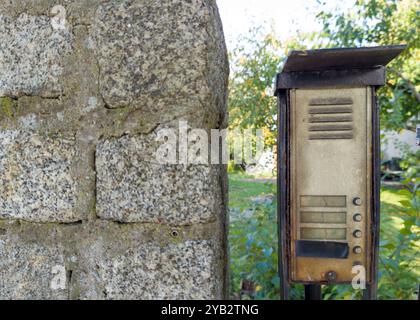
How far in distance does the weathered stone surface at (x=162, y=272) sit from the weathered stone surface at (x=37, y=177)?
186 mm

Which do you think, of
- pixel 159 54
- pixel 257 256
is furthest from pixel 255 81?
pixel 159 54

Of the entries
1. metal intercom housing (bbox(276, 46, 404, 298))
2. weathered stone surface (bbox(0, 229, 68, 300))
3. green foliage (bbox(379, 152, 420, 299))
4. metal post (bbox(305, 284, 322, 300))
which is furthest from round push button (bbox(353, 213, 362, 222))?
weathered stone surface (bbox(0, 229, 68, 300))

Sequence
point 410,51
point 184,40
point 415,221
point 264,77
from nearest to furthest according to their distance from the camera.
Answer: point 184,40 → point 415,221 → point 264,77 → point 410,51

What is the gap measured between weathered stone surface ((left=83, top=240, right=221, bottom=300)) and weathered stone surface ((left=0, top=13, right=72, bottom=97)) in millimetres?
509

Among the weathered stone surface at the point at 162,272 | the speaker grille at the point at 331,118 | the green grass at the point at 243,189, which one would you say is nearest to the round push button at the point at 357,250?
the speaker grille at the point at 331,118

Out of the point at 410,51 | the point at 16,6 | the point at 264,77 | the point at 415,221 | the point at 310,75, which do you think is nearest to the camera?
the point at 16,6

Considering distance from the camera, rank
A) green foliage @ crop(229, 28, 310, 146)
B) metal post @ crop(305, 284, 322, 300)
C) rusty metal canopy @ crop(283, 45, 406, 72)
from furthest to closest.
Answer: green foliage @ crop(229, 28, 310, 146) < metal post @ crop(305, 284, 322, 300) < rusty metal canopy @ crop(283, 45, 406, 72)

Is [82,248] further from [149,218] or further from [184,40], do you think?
[184,40]

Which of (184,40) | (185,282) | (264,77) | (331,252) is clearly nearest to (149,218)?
(185,282)

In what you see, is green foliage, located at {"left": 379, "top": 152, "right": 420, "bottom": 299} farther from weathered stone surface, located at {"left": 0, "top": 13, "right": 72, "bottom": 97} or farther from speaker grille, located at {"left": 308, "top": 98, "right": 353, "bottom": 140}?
weathered stone surface, located at {"left": 0, "top": 13, "right": 72, "bottom": 97}

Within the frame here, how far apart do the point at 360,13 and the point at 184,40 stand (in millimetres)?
3622

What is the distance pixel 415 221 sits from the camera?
1891 mm

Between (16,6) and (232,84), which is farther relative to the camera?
(232,84)

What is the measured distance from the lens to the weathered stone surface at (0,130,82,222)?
→ 103 centimetres
